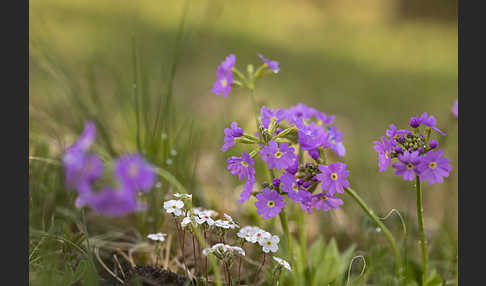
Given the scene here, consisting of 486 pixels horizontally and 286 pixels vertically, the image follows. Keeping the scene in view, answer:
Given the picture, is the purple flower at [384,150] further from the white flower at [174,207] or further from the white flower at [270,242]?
the white flower at [174,207]

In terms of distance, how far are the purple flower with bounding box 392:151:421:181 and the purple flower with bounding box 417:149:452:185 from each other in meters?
0.02

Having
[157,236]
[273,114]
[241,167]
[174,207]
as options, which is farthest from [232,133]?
[157,236]

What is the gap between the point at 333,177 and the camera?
1.75 m

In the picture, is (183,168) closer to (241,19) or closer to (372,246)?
(372,246)

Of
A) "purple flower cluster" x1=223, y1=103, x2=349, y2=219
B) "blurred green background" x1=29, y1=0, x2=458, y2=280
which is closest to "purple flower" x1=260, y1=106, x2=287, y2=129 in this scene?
"purple flower cluster" x1=223, y1=103, x2=349, y2=219

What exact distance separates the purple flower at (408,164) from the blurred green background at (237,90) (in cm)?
75

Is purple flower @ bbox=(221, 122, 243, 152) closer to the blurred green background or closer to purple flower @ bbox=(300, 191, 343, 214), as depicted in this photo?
purple flower @ bbox=(300, 191, 343, 214)

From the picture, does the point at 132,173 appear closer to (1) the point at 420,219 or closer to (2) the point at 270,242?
(2) the point at 270,242

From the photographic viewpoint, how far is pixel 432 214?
3.90 meters

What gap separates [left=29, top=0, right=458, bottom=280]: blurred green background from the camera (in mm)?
2906

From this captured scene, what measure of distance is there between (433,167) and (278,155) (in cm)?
53

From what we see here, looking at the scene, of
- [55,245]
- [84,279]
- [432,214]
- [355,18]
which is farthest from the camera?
[355,18]

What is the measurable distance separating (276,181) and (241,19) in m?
6.71

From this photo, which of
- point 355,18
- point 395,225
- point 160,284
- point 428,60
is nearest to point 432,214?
point 395,225
